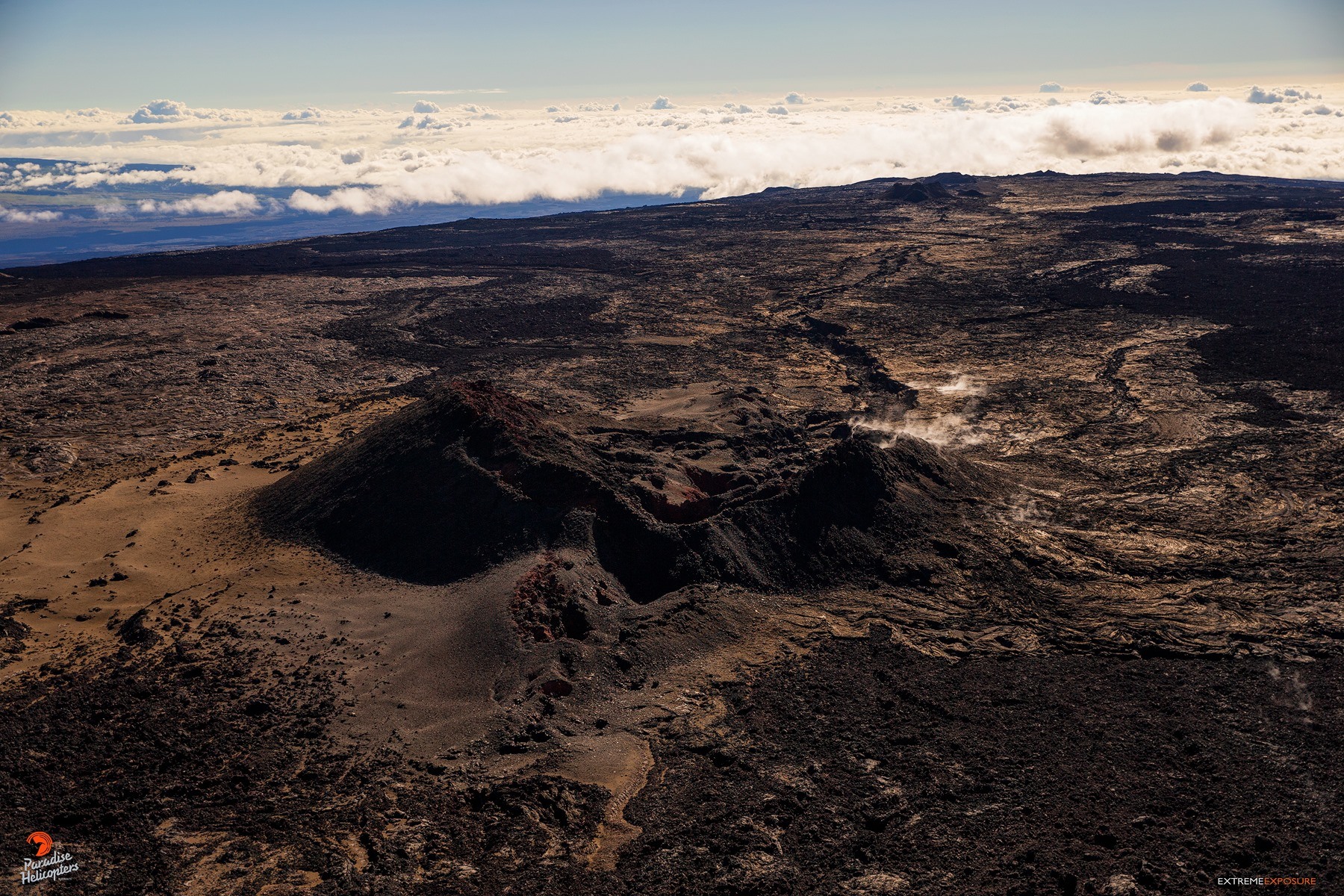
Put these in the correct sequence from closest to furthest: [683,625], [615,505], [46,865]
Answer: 1. [46,865]
2. [683,625]
3. [615,505]

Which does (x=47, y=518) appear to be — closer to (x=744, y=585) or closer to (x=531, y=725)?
(x=531, y=725)

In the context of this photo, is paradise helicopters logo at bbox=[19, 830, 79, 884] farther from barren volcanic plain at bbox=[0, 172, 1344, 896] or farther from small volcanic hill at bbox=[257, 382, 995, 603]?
small volcanic hill at bbox=[257, 382, 995, 603]

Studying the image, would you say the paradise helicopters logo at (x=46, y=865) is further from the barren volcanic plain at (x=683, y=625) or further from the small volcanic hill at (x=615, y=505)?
the small volcanic hill at (x=615, y=505)

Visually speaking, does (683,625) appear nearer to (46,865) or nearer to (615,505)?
(615,505)

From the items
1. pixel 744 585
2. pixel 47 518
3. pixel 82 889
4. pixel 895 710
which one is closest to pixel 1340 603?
pixel 895 710

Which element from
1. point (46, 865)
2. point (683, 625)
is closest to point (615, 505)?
point (683, 625)

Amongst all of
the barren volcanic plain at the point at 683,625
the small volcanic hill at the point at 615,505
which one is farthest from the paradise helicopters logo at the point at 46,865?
the small volcanic hill at the point at 615,505

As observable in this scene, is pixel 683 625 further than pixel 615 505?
No
